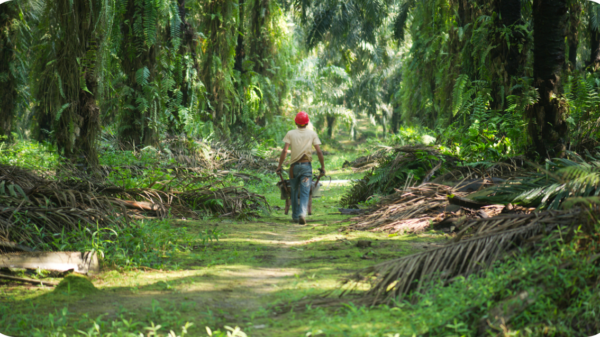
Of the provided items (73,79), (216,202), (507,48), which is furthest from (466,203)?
(73,79)

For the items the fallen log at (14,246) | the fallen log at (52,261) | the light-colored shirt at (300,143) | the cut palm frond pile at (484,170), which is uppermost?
the light-colored shirt at (300,143)

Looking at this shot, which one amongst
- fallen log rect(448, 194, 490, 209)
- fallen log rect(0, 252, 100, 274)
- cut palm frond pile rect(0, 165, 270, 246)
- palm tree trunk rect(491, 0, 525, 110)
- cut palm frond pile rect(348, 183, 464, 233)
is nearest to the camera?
fallen log rect(0, 252, 100, 274)

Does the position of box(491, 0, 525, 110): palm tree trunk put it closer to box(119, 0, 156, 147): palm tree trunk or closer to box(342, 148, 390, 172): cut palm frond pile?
box(119, 0, 156, 147): palm tree trunk

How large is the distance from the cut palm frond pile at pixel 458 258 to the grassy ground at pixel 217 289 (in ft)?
1.75

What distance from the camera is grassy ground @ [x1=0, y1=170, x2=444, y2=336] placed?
3.11 m

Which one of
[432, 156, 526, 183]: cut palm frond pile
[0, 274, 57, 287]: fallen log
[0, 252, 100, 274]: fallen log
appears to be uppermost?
[432, 156, 526, 183]: cut palm frond pile

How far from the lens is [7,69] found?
12391mm

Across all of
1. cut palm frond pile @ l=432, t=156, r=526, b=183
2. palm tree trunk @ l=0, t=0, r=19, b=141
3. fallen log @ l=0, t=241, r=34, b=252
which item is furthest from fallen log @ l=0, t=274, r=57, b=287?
palm tree trunk @ l=0, t=0, r=19, b=141

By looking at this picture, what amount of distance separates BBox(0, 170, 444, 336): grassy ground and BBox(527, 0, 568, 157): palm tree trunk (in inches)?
90.6

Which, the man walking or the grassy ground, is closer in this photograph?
the grassy ground

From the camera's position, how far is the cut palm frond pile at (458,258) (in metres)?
3.41

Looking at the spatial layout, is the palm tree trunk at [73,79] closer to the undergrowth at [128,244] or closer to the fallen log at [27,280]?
the undergrowth at [128,244]

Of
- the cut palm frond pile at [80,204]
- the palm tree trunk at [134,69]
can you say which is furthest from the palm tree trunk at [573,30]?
the cut palm frond pile at [80,204]

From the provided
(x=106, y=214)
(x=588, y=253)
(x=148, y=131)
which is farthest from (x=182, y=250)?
(x=148, y=131)
